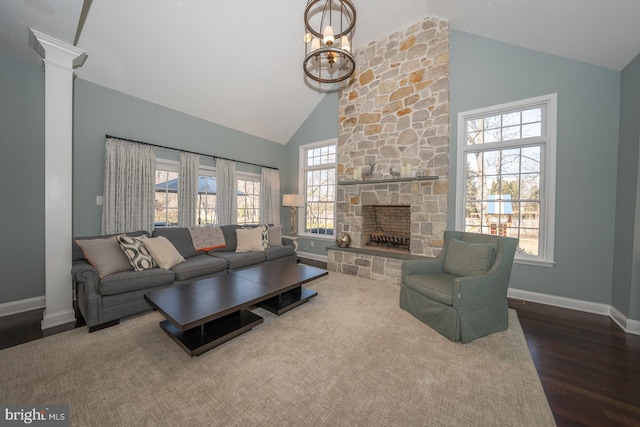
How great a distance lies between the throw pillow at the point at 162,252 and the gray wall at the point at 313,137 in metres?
3.05

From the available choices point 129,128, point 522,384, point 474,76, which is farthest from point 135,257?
point 474,76

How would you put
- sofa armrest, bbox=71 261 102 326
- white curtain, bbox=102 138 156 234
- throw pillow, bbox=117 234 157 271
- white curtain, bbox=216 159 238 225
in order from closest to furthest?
1. sofa armrest, bbox=71 261 102 326
2. throw pillow, bbox=117 234 157 271
3. white curtain, bbox=102 138 156 234
4. white curtain, bbox=216 159 238 225

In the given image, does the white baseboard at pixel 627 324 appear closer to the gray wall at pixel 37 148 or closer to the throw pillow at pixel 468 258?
the throw pillow at pixel 468 258

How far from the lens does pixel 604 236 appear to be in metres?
2.78

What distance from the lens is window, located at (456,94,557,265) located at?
3.10m

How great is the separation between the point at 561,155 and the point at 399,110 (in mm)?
2311

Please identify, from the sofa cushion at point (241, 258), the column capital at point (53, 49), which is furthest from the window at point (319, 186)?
the column capital at point (53, 49)

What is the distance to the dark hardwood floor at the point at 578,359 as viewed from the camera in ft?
4.84

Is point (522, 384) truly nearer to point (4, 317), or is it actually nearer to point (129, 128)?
point (4, 317)

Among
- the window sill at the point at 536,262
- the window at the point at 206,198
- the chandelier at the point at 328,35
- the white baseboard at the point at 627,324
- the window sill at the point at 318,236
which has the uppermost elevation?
the chandelier at the point at 328,35

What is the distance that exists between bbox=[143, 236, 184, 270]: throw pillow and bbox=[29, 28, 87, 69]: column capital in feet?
6.57

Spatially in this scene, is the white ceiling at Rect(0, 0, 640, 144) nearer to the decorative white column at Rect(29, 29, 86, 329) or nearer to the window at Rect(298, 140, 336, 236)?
the decorative white column at Rect(29, 29, 86, 329)

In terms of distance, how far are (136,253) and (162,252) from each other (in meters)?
0.26

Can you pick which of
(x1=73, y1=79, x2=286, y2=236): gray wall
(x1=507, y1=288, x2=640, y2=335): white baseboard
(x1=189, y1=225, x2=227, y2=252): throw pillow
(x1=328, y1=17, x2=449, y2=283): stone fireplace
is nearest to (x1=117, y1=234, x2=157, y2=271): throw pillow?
(x1=189, y1=225, x2=227, y2=252): throw pillow
